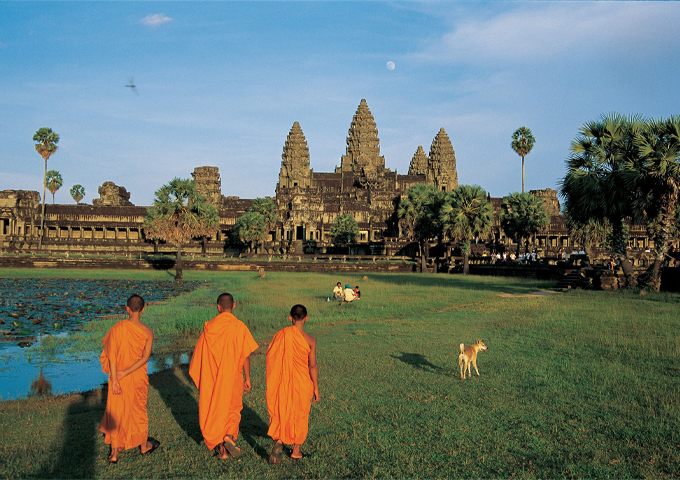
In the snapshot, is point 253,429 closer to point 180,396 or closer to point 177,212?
point 180,396

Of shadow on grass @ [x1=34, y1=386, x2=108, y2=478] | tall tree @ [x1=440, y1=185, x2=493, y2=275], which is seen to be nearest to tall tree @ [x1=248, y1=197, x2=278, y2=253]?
tall tree @ [x1=440, y1=185, x2=493, y2=275]

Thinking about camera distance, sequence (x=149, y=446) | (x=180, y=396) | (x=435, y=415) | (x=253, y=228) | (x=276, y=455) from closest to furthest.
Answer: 1. (x=276, y=455)
2. (x=149, y=446)
3. (x=435, y=415)
4. (x=180, y=396)
5. (x=253, y=228)

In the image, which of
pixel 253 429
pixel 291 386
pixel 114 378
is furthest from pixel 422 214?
pixel 114 378

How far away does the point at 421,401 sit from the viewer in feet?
25.8

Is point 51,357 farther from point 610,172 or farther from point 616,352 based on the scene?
point 610,172

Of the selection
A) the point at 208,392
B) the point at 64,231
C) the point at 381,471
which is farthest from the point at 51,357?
the point at 64,231

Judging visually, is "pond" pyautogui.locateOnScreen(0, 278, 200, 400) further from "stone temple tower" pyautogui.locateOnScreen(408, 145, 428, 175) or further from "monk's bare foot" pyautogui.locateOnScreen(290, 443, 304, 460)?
"stone temple tower" pyautogui.locateOnScreen(408, 145, 428, 175)

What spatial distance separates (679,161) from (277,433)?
22414 millimetres

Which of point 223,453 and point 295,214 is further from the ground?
point 295,214

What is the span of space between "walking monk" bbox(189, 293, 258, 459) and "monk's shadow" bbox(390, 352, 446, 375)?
4663 mm

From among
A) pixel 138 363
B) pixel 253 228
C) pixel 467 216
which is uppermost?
pixel 467 216

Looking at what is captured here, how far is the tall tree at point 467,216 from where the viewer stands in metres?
44.8

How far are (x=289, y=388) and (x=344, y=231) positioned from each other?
241 feet

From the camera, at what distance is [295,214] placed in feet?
279
